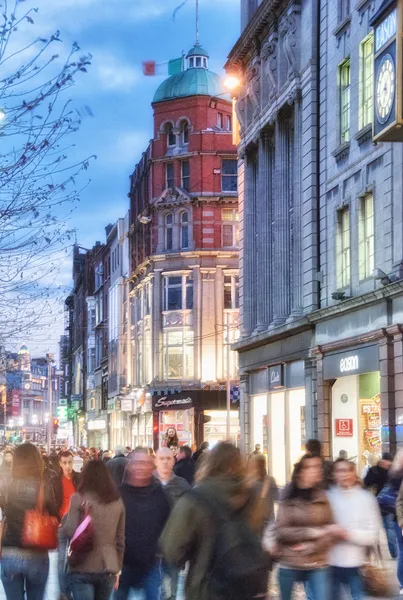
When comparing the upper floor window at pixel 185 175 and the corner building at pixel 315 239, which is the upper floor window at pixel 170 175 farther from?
the corner building at pixel 315 239

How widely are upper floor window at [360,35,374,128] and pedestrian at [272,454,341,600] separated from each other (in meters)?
21.5

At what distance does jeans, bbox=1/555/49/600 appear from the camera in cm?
1048

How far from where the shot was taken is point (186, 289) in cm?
6669

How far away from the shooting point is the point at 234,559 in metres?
7.41

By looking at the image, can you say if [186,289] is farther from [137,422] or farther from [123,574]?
[123,574]

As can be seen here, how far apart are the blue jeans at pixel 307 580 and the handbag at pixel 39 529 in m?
2.07

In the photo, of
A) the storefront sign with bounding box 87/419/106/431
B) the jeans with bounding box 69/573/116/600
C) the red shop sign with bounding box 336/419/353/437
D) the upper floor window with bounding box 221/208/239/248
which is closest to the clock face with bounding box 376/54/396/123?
the red shop sign with bounding box 336/419/353/437

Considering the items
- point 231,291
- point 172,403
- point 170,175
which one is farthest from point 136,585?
point 170,175

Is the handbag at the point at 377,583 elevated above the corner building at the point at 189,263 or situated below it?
below

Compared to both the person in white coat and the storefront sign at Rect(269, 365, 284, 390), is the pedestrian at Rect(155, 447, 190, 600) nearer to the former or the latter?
the person in white coat

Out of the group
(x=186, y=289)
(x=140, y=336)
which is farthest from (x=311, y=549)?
(x=140, y=336)

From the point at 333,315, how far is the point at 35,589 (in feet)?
→ 76.5

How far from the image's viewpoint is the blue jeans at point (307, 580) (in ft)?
34.4

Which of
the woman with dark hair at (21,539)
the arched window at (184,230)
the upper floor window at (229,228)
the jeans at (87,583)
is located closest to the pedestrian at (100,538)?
the jeans at (87,583)
